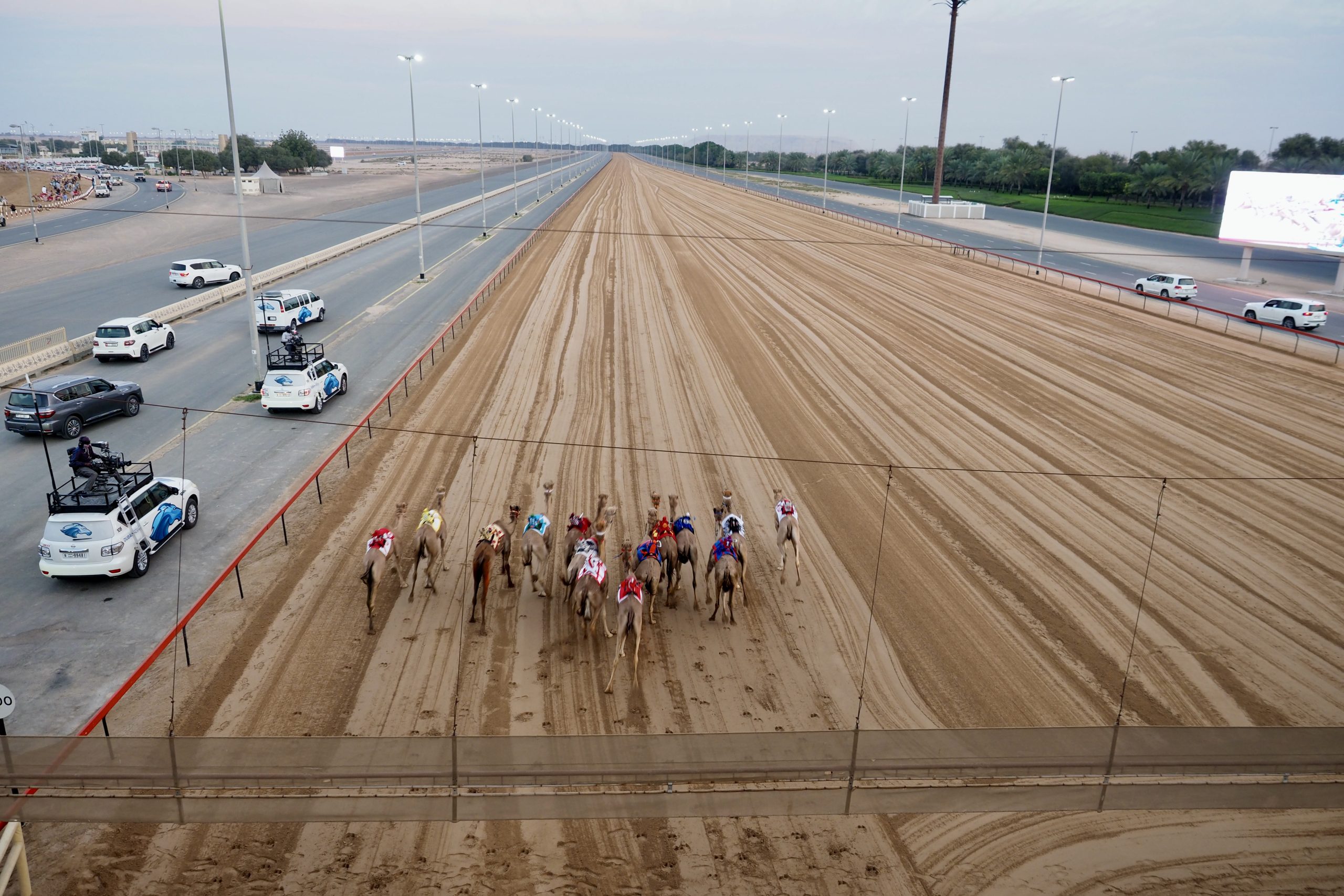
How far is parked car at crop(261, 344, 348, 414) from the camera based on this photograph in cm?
2336

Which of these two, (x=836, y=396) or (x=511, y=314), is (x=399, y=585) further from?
(x=511, y=314)

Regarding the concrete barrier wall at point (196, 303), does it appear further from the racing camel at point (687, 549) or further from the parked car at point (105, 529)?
the racing camel at point (687, 549)

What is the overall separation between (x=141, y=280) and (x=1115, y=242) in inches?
2589

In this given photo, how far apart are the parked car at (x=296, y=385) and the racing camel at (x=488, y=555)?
10.9 m

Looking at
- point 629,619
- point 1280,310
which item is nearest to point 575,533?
point 629,619

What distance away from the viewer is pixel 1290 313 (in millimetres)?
36375

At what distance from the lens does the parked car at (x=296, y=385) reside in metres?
23.4

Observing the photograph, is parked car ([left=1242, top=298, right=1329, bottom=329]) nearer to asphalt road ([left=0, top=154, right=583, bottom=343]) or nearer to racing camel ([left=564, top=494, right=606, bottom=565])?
racing camel ([left=564, top=494, right=606, bottom=565])

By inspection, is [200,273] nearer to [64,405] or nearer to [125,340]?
[125,340]

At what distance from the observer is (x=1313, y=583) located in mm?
15633

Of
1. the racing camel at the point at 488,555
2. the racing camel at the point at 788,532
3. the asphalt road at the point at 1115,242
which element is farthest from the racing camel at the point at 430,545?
the asphalt road at the point at 1115,242

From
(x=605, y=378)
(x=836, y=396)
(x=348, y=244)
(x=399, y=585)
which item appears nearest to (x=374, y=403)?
(x=605, y=378)

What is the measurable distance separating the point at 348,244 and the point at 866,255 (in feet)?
107

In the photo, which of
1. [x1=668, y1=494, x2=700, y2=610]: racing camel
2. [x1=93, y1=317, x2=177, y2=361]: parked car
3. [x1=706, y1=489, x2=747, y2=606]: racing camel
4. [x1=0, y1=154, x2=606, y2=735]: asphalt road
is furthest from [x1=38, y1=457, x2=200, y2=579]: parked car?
[x1=93, y1=317, x2=177, y2=361]: parked car
